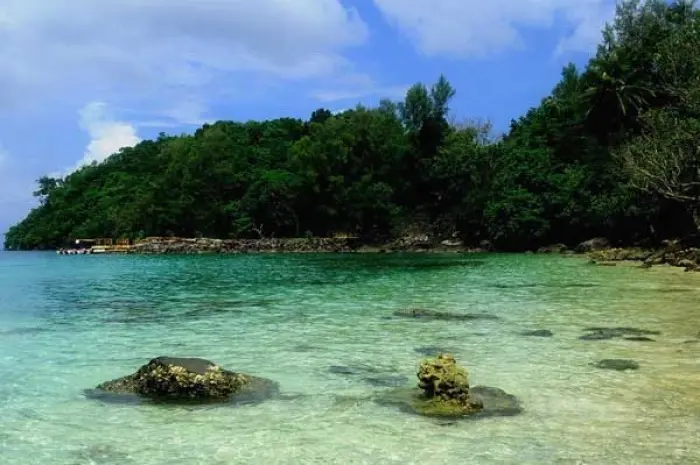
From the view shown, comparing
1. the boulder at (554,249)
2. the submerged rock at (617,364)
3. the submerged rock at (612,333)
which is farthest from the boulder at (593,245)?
the submerged rock at (617,364)

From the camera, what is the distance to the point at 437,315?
57.9ft

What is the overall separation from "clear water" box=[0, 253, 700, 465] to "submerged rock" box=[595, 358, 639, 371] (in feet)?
0.89

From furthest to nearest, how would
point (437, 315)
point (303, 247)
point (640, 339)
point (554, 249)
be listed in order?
point (303, 247) < point (554, 249) < point (437, 315) < point (640, 339)

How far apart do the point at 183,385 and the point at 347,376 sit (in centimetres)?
278

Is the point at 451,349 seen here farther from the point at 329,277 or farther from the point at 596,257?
the point at 596,257

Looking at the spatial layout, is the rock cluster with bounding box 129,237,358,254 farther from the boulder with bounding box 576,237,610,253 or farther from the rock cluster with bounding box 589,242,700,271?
the rock cluster with bounding box 589,242,700,271

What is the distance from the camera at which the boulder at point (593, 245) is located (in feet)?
174

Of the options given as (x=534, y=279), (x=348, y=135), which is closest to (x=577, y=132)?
(x=348, y=135)

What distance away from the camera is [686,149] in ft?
121

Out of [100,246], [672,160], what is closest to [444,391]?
[672,160]

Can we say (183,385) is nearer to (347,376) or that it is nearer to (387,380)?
(347,376)

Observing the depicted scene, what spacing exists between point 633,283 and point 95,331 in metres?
20.3

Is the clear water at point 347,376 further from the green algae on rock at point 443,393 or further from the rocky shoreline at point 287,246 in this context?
the rocky shoreline at point 287,246

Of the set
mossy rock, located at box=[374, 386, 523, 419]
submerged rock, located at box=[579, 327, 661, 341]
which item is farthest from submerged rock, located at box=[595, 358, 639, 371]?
mossy rock, located at box=[374, 386, 523, 419]
